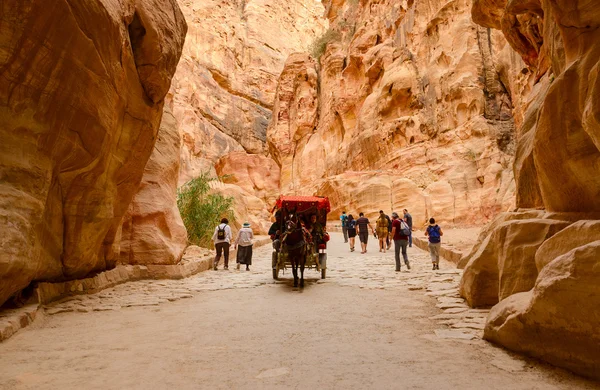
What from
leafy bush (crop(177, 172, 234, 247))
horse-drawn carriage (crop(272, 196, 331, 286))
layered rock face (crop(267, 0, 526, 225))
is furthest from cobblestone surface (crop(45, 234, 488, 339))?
layered rock face (crop(267, 0, 526, 225))

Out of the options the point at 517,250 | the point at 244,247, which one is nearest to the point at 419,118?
the point at 244,247

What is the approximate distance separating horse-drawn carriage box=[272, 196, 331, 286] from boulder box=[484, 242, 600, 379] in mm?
5090

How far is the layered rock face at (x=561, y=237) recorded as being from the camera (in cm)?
314

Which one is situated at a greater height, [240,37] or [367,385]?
[240,37]

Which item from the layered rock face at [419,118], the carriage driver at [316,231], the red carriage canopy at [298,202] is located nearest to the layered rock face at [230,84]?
the layered rock face at [419,118]

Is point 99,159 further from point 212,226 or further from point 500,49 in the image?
point 500,49

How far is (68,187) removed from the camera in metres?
6.85

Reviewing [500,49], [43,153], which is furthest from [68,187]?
[500,49]

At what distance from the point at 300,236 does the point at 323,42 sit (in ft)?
147

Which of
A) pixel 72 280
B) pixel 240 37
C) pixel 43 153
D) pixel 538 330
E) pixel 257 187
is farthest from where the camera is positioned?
pixel 240 37

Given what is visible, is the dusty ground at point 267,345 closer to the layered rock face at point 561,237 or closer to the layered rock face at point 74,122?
the layered rock face at point 561,237

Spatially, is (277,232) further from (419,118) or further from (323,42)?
(323,42)

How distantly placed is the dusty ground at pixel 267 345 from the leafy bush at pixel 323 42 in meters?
44.2

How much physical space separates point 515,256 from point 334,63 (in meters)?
42.3
